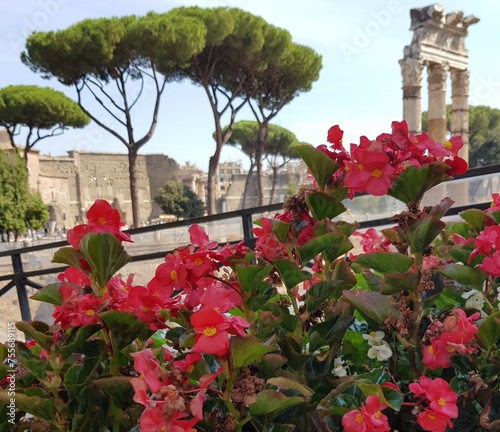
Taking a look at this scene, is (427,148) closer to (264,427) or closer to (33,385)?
(264,427)

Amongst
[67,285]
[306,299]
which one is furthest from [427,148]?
[67,285]

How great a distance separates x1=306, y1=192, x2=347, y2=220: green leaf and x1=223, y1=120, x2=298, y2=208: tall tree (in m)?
32.1

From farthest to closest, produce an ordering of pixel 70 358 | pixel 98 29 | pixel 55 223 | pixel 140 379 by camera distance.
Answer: pixel 55 223, pixel 98 29, pixel 70 358, pixel 140 379

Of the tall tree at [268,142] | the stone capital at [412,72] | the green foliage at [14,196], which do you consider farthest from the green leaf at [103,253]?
the tall tree at [268,142]

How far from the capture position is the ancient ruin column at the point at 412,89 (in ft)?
40.1

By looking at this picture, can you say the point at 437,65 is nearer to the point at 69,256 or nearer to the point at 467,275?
the point at 467,275

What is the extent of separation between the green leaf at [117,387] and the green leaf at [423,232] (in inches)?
16.0

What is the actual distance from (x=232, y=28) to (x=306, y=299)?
20.0 m

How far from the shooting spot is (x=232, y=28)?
19469mm

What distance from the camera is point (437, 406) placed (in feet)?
2.04

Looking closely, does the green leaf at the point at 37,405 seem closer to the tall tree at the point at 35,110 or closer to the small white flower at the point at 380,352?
the small white flower at the point at 380,352

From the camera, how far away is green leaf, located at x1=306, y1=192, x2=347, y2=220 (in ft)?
2.51

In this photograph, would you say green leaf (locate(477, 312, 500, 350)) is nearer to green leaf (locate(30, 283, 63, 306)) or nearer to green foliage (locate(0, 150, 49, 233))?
green leaf (locate(30, 283, 63, 306))

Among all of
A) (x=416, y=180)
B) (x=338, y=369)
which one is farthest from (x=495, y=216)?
(x=338, y=369)
